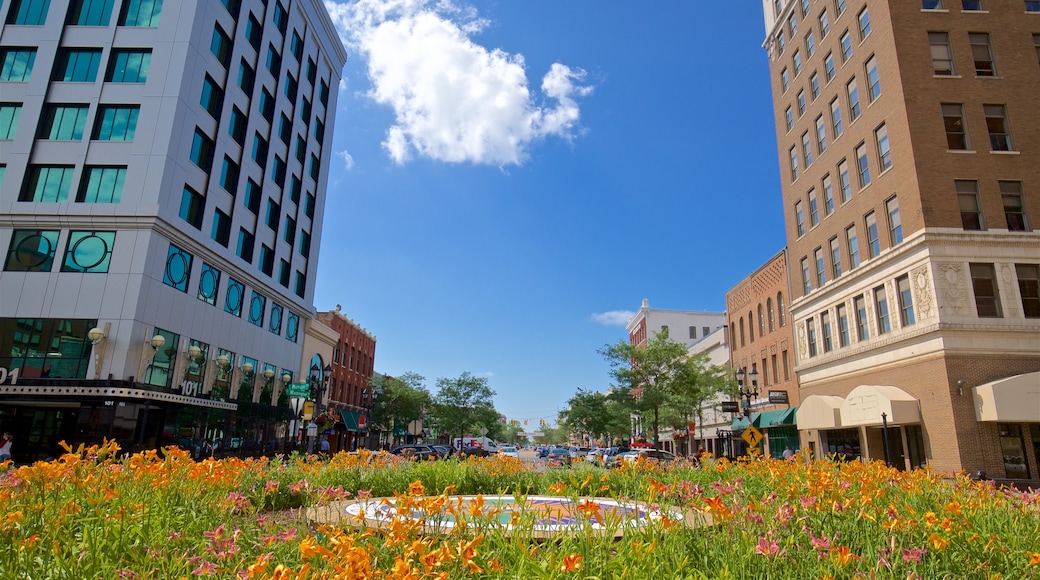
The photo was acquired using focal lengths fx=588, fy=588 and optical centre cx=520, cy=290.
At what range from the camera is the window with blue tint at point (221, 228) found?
1355 inches

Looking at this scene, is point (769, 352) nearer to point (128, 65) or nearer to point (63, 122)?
point (128, 65)

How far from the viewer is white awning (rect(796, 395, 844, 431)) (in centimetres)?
3114

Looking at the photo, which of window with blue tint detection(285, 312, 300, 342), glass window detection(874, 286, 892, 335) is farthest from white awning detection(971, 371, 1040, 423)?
window with blue tint detection(285, 312, 300, 342)

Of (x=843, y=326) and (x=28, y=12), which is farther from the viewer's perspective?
(x=843, y=326)

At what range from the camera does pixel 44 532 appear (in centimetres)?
473

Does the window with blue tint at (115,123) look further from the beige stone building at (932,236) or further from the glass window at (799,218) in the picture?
the glass window at (799,218)

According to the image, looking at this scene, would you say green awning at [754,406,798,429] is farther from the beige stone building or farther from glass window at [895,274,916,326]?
glass window at [895,274,916,326]

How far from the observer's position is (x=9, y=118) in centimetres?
2970

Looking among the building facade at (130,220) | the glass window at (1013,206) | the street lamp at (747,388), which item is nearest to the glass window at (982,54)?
the glass window at (1013,206)

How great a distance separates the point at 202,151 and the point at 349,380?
33.2 m

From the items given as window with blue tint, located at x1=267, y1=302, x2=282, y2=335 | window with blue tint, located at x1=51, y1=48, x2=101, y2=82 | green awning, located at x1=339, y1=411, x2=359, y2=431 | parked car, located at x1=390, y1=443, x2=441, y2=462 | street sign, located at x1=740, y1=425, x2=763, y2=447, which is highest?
window with blue tint, located at x1=51, y1=48, x2=101, y2=82

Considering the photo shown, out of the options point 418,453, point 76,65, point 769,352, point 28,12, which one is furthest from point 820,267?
point 28,12

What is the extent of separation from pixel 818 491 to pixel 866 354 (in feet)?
92.8

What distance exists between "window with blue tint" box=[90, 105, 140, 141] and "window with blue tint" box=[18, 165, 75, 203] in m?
2.27
